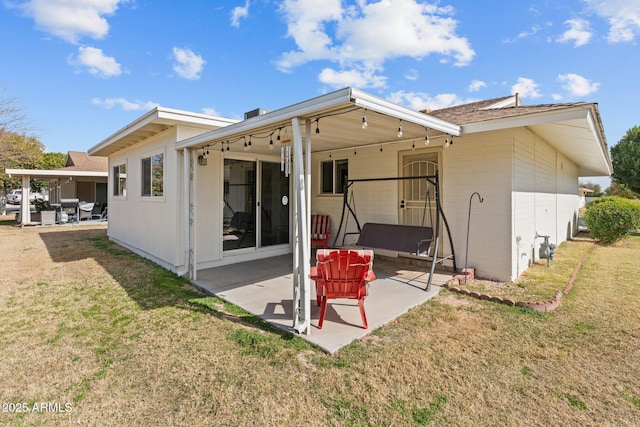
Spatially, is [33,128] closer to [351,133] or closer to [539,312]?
[351,133]

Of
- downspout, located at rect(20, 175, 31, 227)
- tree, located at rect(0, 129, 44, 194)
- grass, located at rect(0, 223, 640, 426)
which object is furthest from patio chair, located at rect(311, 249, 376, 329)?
tree, located at rect(0, 129, 44, 194)

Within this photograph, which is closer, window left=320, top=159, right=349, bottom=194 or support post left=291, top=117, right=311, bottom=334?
support post left=291, top=117, right=311, bottom=334

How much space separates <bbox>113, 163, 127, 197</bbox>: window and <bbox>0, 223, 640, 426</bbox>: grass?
4.81 meters

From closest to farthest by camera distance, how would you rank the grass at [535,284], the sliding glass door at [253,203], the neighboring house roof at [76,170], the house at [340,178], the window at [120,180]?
the house at [340,178]
the grass at [535,284]
the sliding glass door at [253,203]
the window at [120,180]
the neighboring house roof at [76,170]

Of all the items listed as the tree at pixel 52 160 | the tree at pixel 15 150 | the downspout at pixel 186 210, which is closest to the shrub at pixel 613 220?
the downspout at pixel 186 210

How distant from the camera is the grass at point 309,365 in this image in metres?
2.18

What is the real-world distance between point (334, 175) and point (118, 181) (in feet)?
21.5

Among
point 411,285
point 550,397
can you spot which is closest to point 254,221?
point 411,285

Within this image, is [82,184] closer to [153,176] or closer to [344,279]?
[153,176]

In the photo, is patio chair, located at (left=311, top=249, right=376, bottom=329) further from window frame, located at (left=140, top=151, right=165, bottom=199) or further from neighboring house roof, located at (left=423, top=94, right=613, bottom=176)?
window frame, located at (left=140, top=151, right=165, bottom=199)

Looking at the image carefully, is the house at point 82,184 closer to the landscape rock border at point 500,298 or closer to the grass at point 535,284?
the landscape rock border at point 500,298

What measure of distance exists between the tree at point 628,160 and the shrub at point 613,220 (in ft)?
40.7

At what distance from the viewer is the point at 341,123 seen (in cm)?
435

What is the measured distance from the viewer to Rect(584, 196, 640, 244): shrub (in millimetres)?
8938
